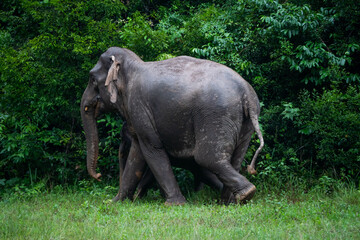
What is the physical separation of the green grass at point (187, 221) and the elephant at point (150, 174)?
89cm

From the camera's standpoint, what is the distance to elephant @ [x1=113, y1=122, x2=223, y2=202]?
26.4ft

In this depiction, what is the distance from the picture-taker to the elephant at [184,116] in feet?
22.9

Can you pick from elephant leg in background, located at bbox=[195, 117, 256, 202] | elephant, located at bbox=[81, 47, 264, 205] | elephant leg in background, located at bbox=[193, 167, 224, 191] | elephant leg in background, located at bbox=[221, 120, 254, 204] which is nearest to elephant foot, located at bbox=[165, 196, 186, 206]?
elephant, located at bbox=[81, 47, 264, 205]

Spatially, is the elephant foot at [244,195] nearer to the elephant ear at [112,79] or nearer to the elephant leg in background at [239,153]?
the elephant leg in background at [239,153]

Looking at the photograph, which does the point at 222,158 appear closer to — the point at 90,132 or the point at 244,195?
the point at 244,195

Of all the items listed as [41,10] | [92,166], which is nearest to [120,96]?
[92,166]

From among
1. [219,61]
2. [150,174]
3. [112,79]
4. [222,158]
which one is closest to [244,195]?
[222,158]

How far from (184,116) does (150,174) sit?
1661 millimetres

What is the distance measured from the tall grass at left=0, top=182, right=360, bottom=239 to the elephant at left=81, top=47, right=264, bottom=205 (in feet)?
1.88

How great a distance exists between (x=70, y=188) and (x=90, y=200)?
1583mm

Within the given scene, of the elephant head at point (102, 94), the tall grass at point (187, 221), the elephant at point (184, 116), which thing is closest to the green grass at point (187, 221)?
the tall grass at point (187, 221)

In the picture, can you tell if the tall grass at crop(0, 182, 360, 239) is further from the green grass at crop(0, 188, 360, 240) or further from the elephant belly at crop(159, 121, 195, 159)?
the elephant belly at crop(159, 121, 195, 159)

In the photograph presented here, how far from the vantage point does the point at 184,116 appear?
7211 mm

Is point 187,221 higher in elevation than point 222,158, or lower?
lower
